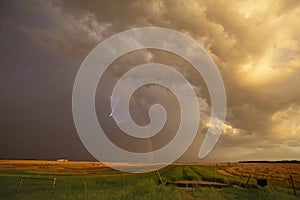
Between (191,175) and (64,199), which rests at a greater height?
(191,175)

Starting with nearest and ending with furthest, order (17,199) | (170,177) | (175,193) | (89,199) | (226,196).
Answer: (89,199) → (17,199) → (175,193) → (226,196) → (170,177)

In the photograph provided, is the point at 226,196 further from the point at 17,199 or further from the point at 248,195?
the point at 17,199

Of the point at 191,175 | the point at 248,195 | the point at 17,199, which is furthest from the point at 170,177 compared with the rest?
the point at 17,199

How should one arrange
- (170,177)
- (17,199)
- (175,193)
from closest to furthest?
(17,199), (175,193), (170,177)

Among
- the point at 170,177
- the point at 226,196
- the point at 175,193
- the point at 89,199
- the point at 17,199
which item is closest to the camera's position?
the point at 89,199

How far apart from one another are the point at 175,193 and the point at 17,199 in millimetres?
16222

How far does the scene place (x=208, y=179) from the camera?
51500 millimetres

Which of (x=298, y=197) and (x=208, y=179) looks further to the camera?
(x=208, y=179)

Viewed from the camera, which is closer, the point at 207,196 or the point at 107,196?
the point at 107,196

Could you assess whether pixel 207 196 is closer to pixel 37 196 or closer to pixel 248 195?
pixel 248 195

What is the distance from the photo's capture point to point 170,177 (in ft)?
162

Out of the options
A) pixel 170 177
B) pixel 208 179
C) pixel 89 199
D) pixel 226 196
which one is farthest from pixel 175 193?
pixel 208 179

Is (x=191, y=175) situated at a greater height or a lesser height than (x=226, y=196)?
greater

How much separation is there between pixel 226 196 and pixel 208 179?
715 inches
